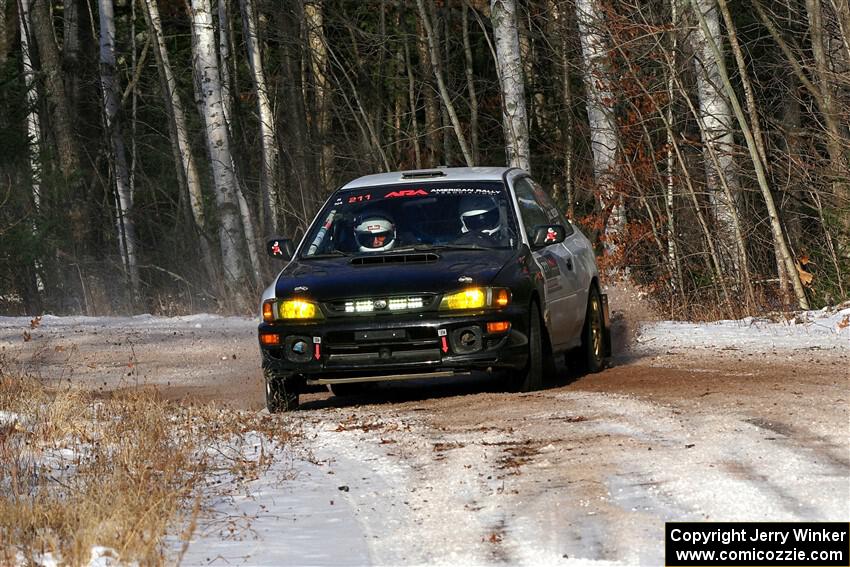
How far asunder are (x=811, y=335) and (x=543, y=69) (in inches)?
695

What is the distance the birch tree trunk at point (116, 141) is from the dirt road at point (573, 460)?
1948 centimetres

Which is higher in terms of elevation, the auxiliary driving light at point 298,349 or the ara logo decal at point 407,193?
the ara logo decal at point 407,193

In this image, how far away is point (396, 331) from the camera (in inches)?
429

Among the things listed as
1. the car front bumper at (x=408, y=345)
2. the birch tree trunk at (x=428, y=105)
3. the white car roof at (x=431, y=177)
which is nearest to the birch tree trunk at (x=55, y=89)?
the birch tree trunk at (x=428, y=105)

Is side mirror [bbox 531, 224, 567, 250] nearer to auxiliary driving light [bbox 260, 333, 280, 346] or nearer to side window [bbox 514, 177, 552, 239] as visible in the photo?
side window [bbox 514, 177, 552, 239]

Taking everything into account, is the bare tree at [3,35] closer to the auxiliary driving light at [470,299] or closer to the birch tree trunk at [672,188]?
the birch tree trunk at [672,188]

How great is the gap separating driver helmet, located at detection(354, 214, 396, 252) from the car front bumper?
42.7 inches

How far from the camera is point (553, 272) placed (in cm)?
1206

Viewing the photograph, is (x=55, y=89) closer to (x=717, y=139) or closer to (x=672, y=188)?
(x=672, y=188)

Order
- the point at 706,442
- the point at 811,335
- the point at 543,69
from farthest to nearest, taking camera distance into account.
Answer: the point at 543,69
the point at 811,335
the point at 706,442

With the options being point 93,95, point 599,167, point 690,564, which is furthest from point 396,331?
point 93,95

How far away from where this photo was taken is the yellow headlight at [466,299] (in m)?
10.9

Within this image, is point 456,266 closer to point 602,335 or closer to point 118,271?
point 602,335

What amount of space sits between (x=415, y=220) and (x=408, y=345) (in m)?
1.49
